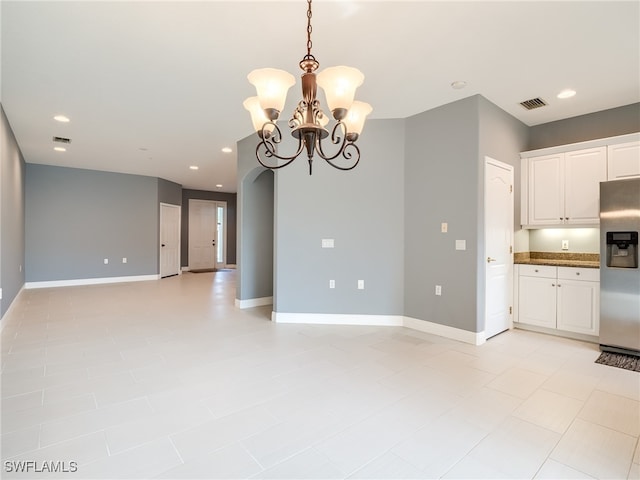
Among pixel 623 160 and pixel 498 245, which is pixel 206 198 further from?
pixel 623 160

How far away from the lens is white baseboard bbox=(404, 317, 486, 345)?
356 cm

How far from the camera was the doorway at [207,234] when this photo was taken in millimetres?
10445

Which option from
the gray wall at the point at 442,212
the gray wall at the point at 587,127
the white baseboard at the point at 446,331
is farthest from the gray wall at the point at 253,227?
the gray wall at the point at 587,127

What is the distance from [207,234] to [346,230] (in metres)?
7.63

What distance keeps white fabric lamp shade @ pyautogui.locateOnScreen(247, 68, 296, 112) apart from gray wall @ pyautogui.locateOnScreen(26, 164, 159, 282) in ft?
24.5

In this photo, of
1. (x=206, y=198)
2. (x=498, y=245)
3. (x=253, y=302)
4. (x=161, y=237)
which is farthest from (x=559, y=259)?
(x=206, y=198)

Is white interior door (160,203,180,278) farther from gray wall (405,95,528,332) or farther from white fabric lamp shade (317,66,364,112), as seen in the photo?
white fabric lamp shade (317,66,364,112)

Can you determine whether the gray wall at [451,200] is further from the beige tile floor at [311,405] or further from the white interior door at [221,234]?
the white interior door at [221,234]

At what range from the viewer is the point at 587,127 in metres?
4.02

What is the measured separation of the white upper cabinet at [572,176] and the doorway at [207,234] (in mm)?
9090

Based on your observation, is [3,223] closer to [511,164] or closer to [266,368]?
[266,368]

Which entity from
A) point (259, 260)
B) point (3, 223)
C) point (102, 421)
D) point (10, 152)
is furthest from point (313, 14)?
point (10, 152)

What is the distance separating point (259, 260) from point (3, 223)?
3317 mm

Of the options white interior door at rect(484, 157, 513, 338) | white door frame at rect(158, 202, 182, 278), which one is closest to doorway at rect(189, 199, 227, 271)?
white door frame at rect(158, 202, 182, 278)
